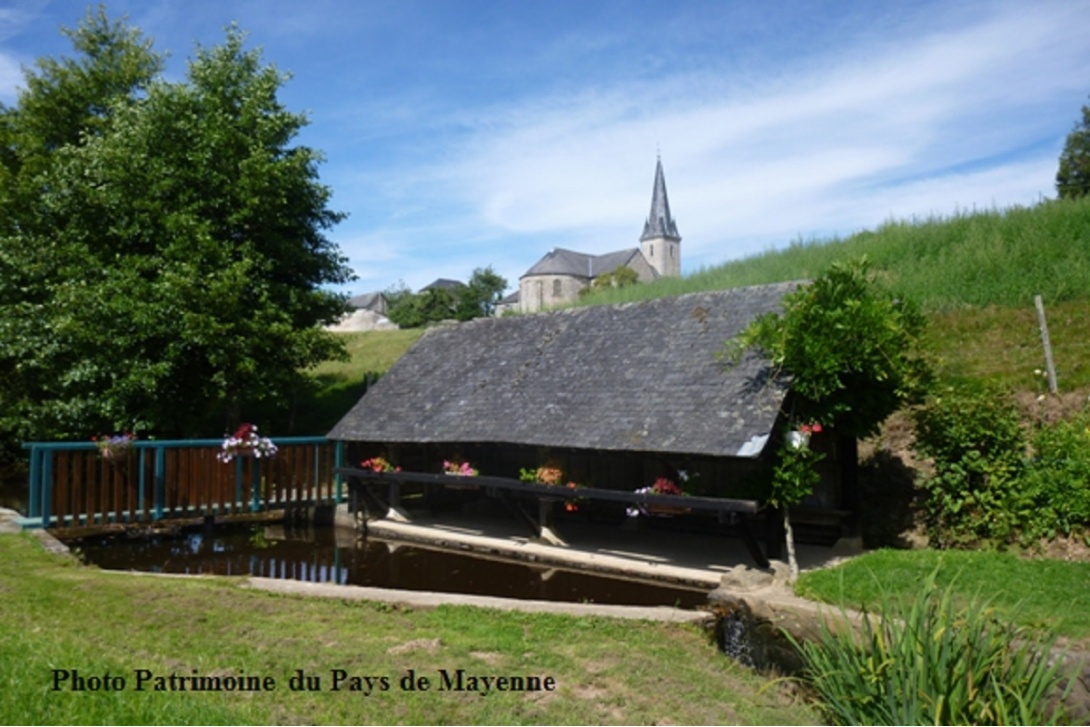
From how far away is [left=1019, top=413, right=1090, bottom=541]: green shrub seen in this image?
891 centimetres

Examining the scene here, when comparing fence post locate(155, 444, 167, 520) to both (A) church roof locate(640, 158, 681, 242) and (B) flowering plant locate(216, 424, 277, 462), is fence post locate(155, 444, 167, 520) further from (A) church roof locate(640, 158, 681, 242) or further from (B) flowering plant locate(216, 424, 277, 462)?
(A) church roof locate(640, 158, 681, 242)

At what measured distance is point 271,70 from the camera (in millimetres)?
18188

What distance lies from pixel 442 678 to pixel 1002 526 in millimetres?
7283

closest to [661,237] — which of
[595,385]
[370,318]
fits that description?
[370,318]

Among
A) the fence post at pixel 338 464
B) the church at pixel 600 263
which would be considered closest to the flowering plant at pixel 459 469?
the fence post at pixel 338 464

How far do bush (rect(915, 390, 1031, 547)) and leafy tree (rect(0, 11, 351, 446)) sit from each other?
12073 millimetres

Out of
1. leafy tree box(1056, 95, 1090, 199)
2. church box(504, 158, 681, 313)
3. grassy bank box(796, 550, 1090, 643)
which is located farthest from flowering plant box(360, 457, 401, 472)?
church box(504, 158, 681, 313)

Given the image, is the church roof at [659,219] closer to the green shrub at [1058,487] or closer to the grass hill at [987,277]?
the grass hill at [987,277]

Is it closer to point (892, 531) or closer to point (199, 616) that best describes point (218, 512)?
point (199, 616)

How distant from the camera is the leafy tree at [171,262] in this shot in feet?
49.8

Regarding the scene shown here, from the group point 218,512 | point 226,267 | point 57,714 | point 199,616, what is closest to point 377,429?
point 218,512

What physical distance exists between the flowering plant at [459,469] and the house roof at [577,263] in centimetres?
5472

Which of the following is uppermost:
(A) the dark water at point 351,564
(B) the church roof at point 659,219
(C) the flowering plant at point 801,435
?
(B) the church roof at point 659,219

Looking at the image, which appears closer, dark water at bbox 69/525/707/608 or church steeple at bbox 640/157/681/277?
dark water at bbox 69/525/707/608
